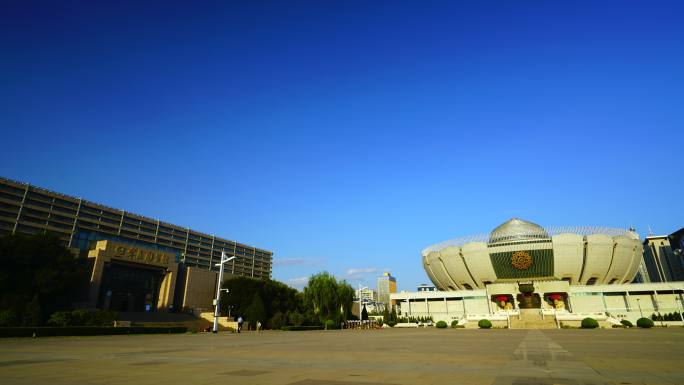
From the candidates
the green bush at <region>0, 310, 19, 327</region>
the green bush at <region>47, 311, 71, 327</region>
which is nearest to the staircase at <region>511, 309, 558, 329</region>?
the green bush at <region>47, 311, 71, 327</region>

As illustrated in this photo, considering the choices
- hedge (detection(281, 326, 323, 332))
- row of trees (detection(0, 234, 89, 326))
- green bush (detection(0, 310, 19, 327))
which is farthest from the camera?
hedge (detection(281, 326, 323, 332))

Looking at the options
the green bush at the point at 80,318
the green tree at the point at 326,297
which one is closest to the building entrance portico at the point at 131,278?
the green bush at the point at 80,318

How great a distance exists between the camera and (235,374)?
7.15m

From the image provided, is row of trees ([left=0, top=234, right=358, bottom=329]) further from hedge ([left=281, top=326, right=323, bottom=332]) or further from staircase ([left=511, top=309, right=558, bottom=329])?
staircase ([left=511, top=309, right=558, bottom=329])

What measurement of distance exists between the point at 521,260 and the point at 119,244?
68.5 metres

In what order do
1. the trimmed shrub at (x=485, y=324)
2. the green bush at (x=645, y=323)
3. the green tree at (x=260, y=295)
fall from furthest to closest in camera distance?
the green tree at (x=260, y=295) < the trimmed shrub at (x=485, y=324) < the green bush at (x=645, y=323)

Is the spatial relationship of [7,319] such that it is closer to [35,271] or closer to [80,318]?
[80,318]

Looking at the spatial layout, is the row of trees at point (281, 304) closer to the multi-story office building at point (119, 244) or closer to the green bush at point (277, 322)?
the green bush at point (277, 322)

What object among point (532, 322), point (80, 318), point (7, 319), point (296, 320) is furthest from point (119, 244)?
point (532, 322)

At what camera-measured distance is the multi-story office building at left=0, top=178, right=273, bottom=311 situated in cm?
5338

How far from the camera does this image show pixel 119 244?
5388cm

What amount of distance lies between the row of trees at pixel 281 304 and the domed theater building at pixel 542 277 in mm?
26037

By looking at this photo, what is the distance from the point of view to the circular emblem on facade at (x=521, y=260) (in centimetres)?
7194

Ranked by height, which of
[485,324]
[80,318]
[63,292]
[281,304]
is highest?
[63,292]
